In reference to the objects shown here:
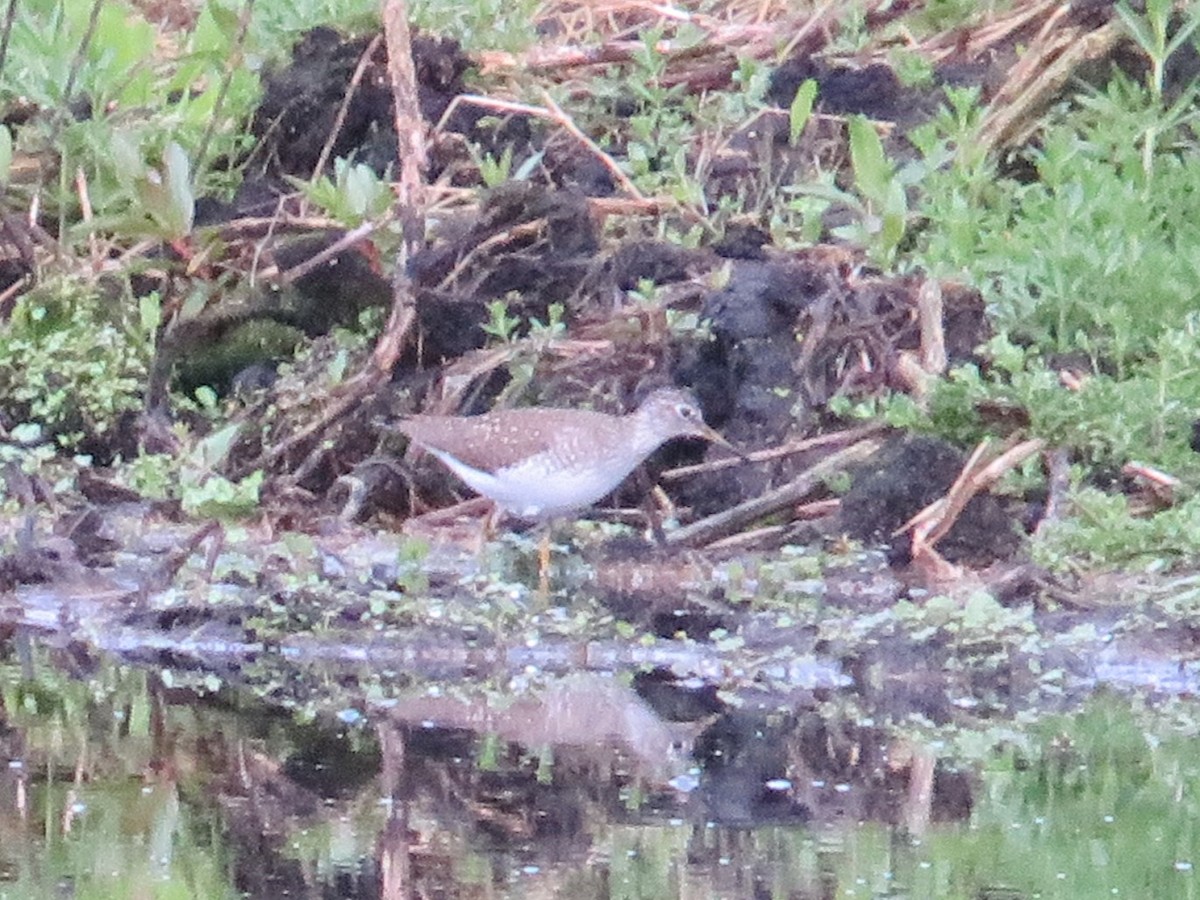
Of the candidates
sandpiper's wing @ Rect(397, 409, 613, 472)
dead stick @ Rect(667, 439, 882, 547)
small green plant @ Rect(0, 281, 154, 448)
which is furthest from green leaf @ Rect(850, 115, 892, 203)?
small green plant @ Rect(0, 281, 154, 448)

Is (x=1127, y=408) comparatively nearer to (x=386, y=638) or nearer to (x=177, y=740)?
(x=386, y=638)

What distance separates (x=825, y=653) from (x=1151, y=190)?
3008 millimetres

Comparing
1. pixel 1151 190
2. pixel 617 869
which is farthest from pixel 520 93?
pixel 617 869

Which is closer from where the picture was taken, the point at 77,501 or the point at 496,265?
the point at 77,501

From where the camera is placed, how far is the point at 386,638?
6.96 m

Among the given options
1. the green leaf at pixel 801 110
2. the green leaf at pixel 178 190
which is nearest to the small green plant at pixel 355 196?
the green leaf at pixel 178 190

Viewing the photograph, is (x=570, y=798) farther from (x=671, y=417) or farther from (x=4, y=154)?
(x=4, y=154)

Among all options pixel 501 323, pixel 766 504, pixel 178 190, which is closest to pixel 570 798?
pixel 766 504

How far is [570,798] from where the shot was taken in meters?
5.47

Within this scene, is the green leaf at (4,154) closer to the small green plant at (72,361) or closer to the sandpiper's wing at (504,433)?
the small green plant at (72,361)

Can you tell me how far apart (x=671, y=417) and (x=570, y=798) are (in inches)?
108

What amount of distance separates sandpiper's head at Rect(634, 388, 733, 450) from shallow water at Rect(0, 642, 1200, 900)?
157 centimetres

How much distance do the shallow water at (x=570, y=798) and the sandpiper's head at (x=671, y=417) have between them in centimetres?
157

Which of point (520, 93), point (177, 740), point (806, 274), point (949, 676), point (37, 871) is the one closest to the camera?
point (37, 871)
